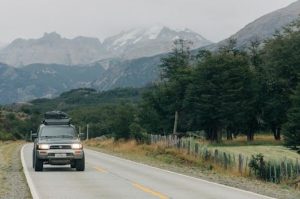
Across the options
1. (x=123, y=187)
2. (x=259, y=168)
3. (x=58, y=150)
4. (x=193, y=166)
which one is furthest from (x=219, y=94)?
(x=123, y=187)

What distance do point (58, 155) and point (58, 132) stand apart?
1993 millimetres

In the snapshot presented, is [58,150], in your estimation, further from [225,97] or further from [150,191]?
[225,97]

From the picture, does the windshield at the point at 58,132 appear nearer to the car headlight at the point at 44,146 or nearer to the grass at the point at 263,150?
the car headlight at the point at 44,146

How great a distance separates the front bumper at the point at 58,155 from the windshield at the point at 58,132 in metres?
1.53

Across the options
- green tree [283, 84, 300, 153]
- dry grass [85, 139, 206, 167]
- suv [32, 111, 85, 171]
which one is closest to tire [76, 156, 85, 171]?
suv [32, 111, 85, 171]

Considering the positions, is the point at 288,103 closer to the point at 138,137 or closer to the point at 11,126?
the point at 138,137

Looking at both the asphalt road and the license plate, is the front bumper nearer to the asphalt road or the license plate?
the license plate

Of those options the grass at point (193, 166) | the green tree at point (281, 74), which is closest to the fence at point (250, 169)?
the grass at point (193, 166)

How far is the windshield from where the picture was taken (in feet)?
86.0

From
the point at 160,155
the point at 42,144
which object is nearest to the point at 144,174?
the point at 42,144

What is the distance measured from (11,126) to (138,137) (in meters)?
112

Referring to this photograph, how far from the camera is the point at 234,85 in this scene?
7806 centimetres

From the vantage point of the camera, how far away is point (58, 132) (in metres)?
26.4

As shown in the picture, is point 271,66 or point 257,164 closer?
point 257,164
